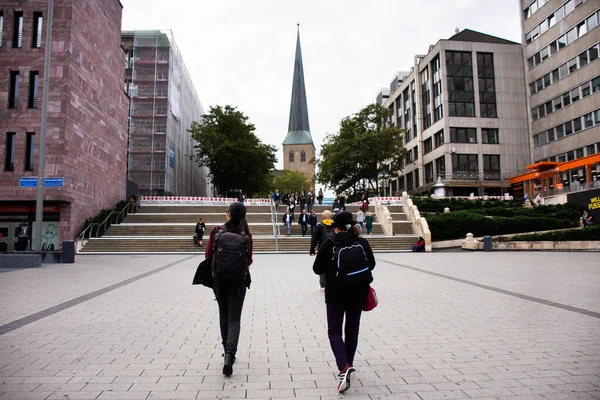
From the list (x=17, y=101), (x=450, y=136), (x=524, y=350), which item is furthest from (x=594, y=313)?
(x=450, y=136)

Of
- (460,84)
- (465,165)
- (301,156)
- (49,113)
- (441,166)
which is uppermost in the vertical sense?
(301,156)

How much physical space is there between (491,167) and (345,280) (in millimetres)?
49657

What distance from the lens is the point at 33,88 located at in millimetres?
23750

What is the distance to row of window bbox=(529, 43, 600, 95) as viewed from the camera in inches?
1489

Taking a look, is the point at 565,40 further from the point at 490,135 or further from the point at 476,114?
the point at 490,135

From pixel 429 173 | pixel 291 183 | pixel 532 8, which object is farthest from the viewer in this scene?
pixel 291 183

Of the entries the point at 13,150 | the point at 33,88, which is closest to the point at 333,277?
the point at 13,150

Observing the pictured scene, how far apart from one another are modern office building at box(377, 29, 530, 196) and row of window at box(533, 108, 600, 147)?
2452 millimetres

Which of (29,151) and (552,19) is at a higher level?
(552,19)

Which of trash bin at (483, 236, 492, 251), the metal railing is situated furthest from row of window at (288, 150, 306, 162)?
trash bin at (483, 236, 492, 251)

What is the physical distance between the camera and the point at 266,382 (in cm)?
384

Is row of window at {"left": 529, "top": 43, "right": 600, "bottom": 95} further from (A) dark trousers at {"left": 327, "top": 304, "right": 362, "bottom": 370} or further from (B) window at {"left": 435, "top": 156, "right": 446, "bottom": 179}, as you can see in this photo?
(A) dark trousers at {"left": 327, "top": 304, "right": 362, "bottom": 370}

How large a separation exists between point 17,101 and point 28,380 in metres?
24.8

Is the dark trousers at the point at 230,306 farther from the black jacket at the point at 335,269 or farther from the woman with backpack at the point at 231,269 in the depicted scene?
the black jacket at the point at 335,269
